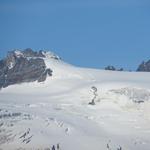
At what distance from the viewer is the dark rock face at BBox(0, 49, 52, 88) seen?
188 meters

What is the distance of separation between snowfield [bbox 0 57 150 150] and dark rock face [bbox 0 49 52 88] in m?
1.90

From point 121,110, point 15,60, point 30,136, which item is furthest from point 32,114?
point 15,60

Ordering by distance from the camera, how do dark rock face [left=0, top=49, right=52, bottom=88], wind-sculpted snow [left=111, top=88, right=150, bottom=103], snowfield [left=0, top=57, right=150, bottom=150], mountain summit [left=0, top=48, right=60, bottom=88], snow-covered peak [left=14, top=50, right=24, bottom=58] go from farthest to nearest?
1. snow-covered peak [left=14, top=50, right=24, bottom=58]
2. dark rock face [left=0, top=49, right=52, bottom=88]
3. mountain summit [left=0, top=48, right=60, bottom=88]
4. wind-sculpted snow [left=111, top=88, right=150, bottom=103]
5. snowfield [left=0, top=57, right=150, bottom=150]

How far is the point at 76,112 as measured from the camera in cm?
16600

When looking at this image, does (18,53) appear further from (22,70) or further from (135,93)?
(135,93)

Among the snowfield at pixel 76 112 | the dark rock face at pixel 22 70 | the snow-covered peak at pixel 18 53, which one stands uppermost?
the snow-covered peak at pixel 18 53

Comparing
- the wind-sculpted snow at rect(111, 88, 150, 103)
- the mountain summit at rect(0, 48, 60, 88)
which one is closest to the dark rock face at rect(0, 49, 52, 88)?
the mountain summit at rect(0, 48, 60, 88)

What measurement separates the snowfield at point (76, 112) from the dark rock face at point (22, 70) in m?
1.90

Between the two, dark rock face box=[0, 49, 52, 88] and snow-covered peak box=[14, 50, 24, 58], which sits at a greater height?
snow-covered peak box=[14, 50, 24, 58]

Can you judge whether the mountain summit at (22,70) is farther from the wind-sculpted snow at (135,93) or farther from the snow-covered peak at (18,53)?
the wind-sculpted snow at (135,93)

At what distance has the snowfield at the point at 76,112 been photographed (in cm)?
15075

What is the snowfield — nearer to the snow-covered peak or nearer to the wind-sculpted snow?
the wind-sculpted snow

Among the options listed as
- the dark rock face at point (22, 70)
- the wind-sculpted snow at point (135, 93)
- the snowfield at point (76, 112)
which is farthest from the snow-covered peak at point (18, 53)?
the wind-sculpted snow at point (135, 93)

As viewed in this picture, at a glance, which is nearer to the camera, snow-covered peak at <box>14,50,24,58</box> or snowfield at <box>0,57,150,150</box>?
snowfield at <box>0,57,150,150</box>
